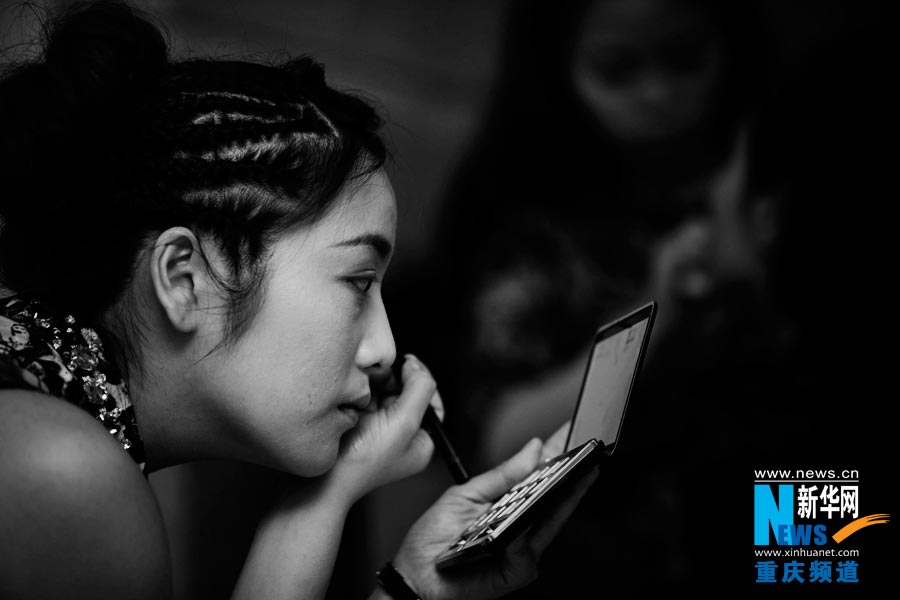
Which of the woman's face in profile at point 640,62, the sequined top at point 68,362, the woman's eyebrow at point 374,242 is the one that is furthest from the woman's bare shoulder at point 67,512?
the woman's face in profile at point 640,62

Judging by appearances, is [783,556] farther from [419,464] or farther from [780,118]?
[780,118]

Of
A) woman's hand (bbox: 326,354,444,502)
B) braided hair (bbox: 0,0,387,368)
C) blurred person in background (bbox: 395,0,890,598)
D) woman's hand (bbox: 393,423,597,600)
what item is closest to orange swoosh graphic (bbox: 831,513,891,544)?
blurred person in background (bbox: 395,0,890,598)

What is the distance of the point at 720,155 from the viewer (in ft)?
4.06

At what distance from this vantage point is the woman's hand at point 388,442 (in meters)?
0.90

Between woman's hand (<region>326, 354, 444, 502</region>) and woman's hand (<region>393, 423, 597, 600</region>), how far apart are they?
0.08 m

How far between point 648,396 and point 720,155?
40cm

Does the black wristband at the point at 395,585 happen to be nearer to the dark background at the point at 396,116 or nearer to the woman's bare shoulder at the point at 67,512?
the dark background at the point at 396,116

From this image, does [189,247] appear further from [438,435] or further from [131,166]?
[438,435]

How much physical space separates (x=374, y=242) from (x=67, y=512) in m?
0.40

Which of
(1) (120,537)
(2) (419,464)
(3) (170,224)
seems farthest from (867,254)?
(1) (120,537)

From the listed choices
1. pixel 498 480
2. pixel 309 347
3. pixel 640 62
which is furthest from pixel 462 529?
pixel 640 62

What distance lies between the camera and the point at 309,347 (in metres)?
0.76

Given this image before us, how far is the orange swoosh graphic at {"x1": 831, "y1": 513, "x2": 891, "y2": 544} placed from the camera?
1133 mm

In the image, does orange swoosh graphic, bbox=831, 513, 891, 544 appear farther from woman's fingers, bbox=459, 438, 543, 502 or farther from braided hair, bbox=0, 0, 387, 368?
braided hair, bbox=0, 0, 387, 368
